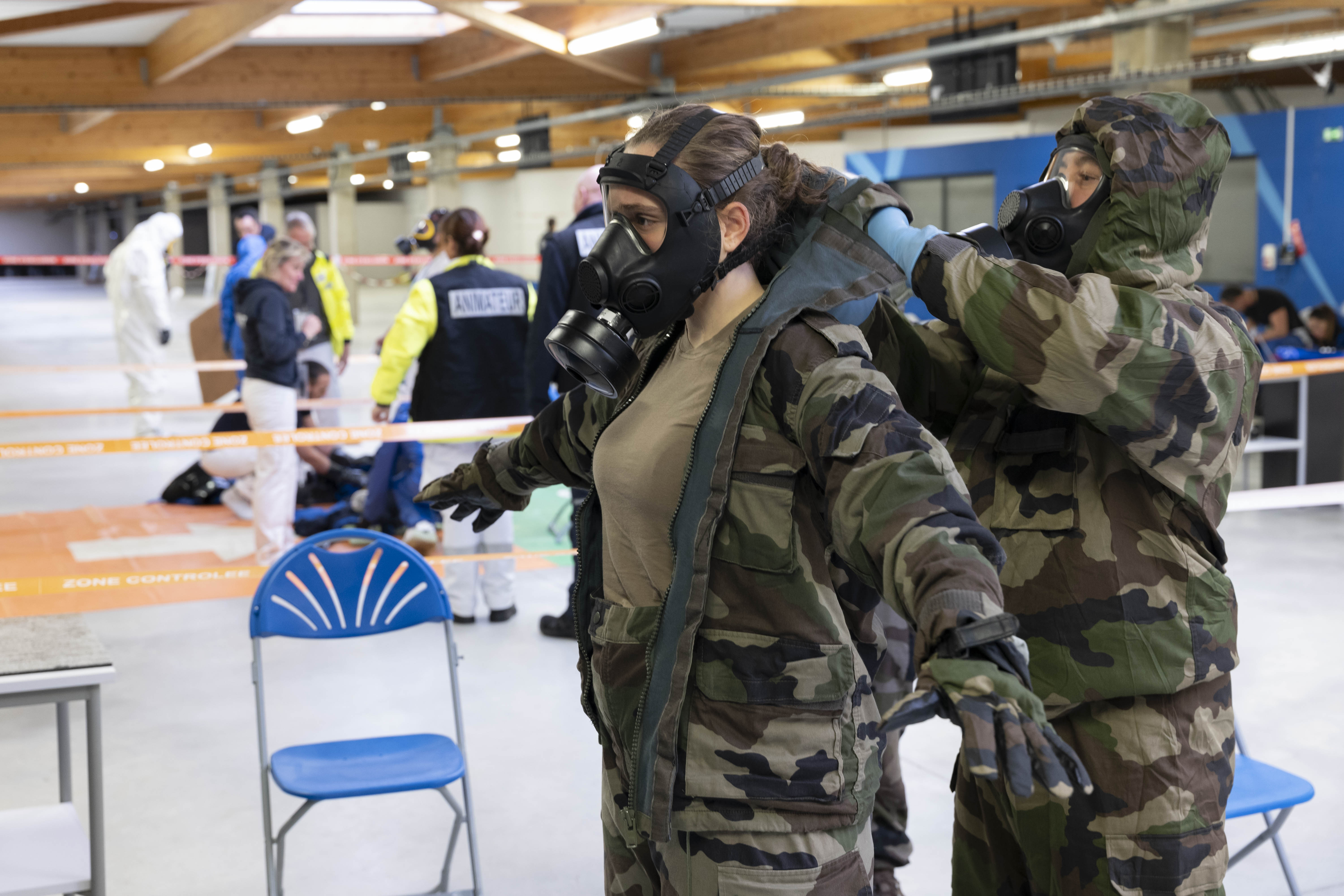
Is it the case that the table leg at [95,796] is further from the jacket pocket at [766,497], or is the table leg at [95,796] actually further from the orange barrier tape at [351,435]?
the orange barrier tape at [351,435]

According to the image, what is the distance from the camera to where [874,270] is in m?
1.44

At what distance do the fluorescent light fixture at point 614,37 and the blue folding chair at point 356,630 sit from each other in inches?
291

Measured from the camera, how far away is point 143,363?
8.88 meters

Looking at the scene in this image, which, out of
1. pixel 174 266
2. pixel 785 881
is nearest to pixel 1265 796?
pixel 785 881

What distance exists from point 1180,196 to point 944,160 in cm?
1104

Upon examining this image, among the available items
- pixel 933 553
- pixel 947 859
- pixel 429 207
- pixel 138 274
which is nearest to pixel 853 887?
pixel 933 553

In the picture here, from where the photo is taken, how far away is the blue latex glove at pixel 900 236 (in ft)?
5.32

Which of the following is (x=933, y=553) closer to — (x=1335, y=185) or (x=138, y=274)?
(x=138, y=274)

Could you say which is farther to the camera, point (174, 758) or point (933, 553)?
point (174, 758)

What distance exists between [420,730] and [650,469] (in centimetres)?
262

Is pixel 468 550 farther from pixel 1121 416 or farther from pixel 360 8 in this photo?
pixel 360 8

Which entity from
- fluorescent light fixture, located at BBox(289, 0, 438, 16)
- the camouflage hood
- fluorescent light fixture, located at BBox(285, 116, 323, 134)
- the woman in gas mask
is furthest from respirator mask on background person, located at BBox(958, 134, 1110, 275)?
fluorescent light fixture, located at BBox(285, 116, 323, 134)

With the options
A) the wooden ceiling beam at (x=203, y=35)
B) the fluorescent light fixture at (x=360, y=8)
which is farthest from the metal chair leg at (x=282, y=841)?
the fluorescent light fixture at (x=360, y=8)

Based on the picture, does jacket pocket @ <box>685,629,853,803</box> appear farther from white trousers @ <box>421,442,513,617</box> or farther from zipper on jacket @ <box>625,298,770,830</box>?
white trousers @ <box>421,442,513,617</box>
